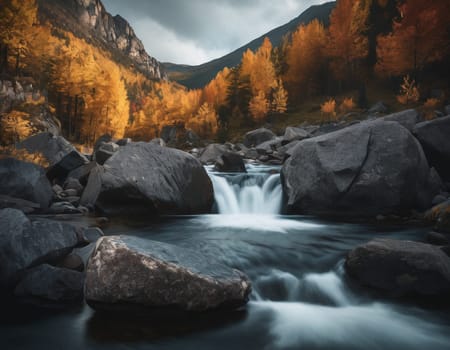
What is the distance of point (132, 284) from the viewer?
3955mm

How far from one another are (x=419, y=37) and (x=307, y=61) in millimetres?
20128

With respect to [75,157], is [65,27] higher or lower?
higher

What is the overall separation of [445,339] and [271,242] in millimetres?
3824

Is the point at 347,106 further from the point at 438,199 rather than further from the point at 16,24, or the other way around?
the point at 16,24

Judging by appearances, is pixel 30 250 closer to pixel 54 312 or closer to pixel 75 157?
pixel 54 312

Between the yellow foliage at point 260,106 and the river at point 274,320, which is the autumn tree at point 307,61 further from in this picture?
the river at point 274,320

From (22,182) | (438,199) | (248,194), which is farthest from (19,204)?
(438,199)

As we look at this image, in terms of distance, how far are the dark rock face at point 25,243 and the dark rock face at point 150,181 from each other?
4.04 metres

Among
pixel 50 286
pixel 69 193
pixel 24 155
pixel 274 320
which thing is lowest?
pixel 274 320

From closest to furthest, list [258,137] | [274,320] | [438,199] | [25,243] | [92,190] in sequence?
[274,320], [25,243], [438,199], [92,190], [258,137]

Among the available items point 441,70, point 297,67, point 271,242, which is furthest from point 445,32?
point 271,242

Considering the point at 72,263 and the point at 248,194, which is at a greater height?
the point at 248,194

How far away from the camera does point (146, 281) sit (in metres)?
3.95

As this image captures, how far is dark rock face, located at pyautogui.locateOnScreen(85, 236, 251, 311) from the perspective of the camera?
13.0 feet
